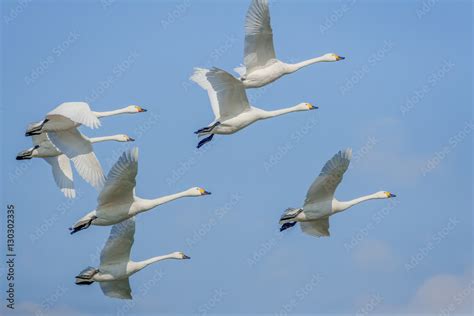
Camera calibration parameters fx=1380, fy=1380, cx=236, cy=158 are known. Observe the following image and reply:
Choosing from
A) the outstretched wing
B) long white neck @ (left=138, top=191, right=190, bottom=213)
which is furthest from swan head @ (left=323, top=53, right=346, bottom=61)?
long white neck @ (left=138, top=191, right=190, bottom=213)

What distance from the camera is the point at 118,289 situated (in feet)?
102

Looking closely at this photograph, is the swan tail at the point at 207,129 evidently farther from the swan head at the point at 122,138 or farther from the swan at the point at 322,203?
the swan head at the point at 122,138

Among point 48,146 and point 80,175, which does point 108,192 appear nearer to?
point 80,175

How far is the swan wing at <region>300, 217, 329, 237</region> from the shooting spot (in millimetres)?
31781

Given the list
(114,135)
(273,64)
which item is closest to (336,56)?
(273,64)

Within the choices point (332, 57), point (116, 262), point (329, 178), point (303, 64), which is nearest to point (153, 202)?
point (116, 262)

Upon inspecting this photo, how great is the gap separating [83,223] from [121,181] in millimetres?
1636

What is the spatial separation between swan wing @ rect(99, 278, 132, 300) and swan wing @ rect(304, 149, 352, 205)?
174 inches

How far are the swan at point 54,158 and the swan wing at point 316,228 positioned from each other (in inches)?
224

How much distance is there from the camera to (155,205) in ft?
→ 97.8

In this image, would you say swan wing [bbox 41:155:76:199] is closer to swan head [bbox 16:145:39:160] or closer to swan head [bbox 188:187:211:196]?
swan head [bbox 16:145:39:160]

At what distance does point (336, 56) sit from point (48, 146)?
764 centimetres

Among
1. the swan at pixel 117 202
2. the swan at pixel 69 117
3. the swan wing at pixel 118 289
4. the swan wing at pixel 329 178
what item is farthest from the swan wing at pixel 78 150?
the swan wing at pixel 329 178

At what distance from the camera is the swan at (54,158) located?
109 feet
